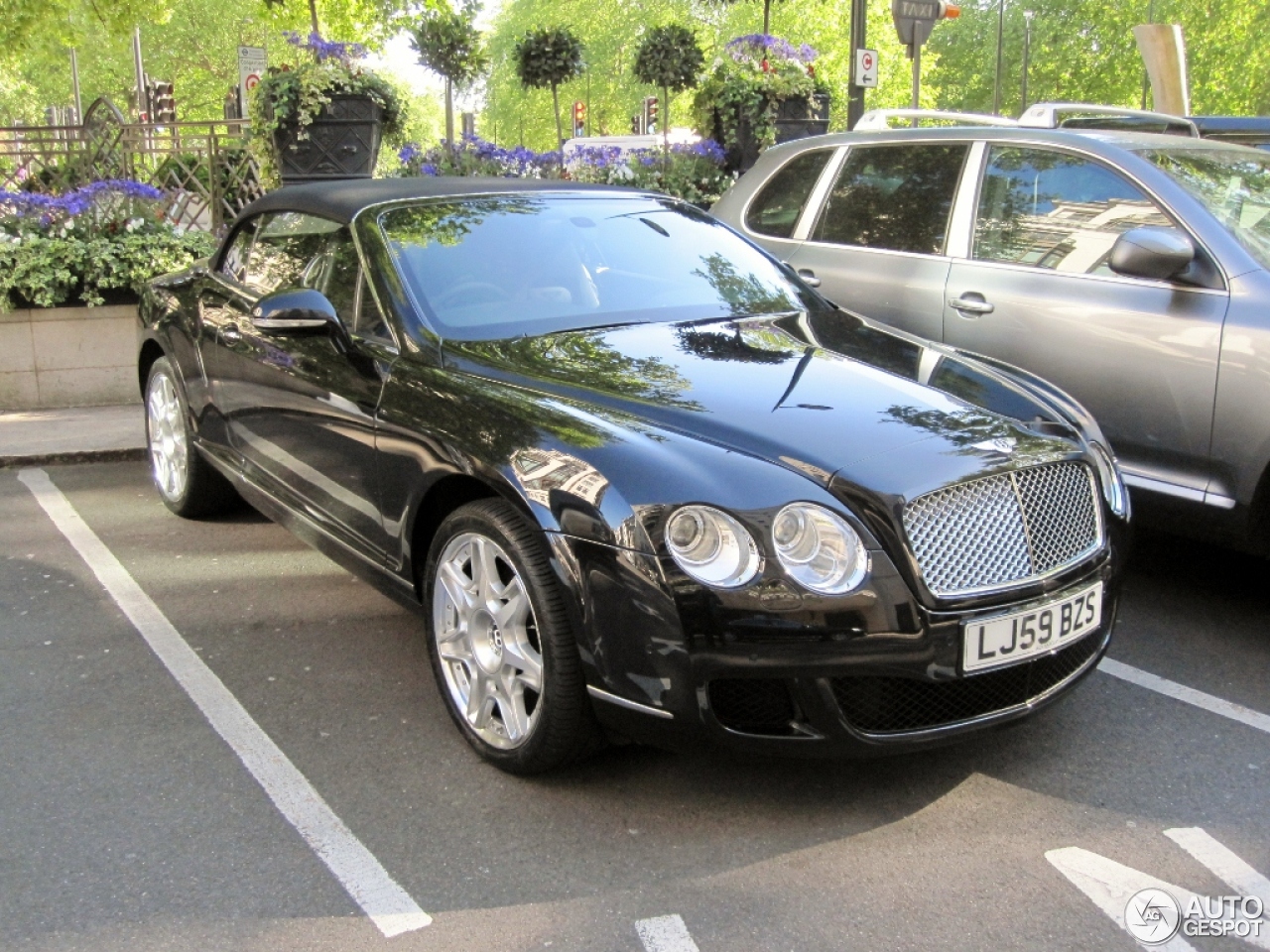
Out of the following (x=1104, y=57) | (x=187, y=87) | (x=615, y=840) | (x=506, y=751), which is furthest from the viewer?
(x=1104, y=57)

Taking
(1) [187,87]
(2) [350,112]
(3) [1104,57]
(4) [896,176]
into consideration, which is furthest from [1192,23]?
(4) [896,176]

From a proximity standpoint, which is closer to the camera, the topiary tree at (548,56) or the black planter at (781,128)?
the black planter at (781,128)

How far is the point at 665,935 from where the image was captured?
282cm

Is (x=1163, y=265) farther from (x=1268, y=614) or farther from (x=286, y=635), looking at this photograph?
(x=286, y=635)

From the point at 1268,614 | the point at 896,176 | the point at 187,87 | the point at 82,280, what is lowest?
the point at 1268,614

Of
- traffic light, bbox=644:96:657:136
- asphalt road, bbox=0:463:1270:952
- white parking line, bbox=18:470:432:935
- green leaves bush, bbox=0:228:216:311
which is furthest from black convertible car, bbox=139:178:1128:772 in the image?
traffic light, bbox=644:96:657:136

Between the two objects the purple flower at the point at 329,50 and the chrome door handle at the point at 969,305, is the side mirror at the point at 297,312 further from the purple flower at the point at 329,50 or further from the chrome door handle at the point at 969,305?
the purple flower at the point at 329,50

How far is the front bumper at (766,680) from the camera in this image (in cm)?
300

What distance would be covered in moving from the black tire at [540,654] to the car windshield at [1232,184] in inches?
115

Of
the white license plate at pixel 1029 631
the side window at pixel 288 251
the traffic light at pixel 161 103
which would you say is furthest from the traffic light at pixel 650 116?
the white license plate at pixel 1029 631

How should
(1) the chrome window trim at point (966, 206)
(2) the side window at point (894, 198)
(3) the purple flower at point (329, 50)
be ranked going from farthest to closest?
1. (3) the purple flower at point (329, 50)
2. (2) the side window at point (894, 198)
3. (1) the chrome window trim at point (966, 206)

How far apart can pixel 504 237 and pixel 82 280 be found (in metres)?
5.35

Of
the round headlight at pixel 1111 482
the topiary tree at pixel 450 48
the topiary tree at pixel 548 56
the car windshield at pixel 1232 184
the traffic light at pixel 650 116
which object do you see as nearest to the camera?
the round headlight at pixel 1111 482

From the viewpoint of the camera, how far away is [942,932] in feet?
9.22
